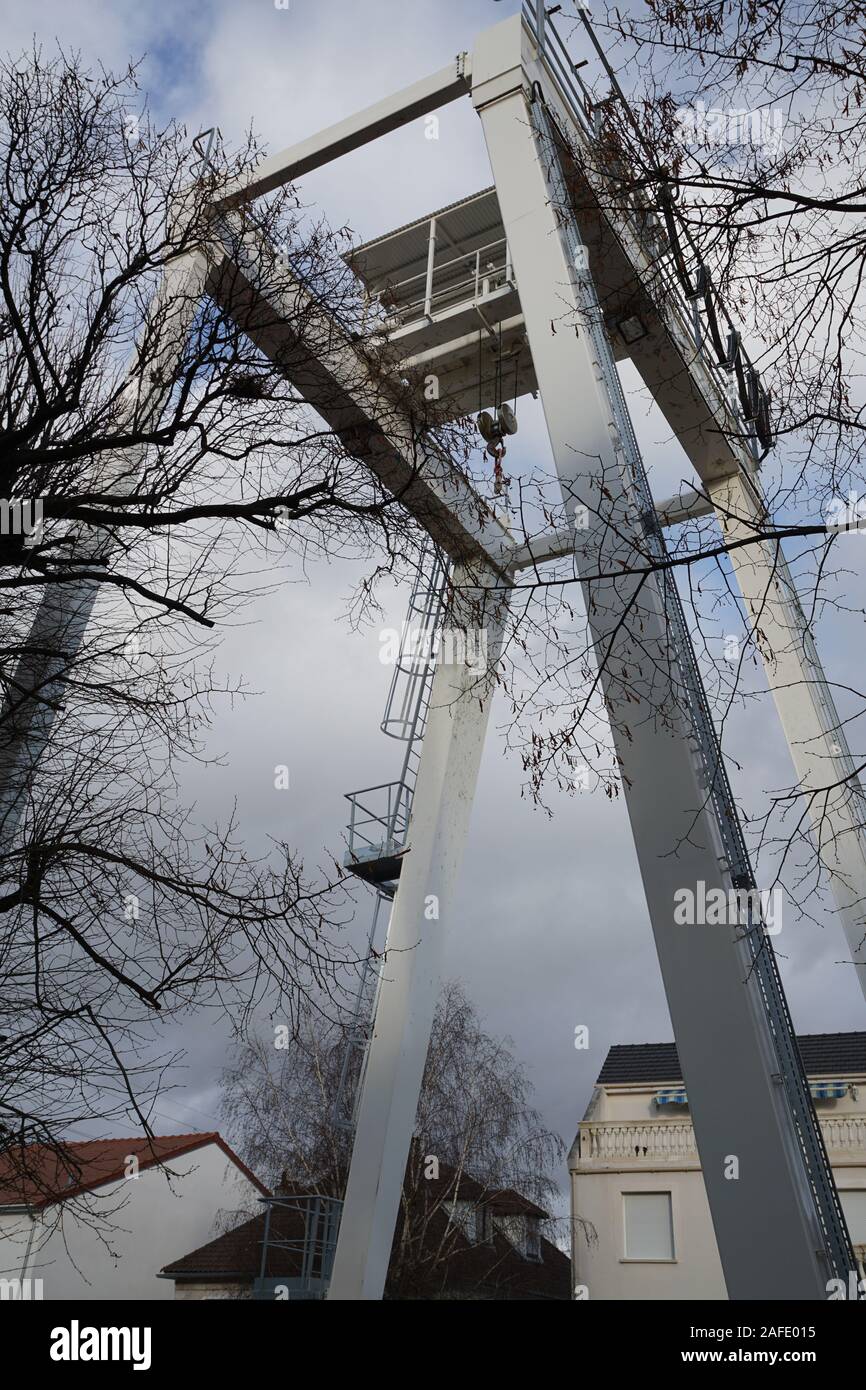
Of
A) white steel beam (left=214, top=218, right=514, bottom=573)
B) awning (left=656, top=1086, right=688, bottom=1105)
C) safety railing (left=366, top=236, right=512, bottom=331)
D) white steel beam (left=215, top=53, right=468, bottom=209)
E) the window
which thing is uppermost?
safety railing (left=366, top=236, right=512, bottom=331)

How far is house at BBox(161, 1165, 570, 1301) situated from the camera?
19859 millimetres

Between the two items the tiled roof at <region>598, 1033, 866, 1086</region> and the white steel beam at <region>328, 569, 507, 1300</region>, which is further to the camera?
the tiled roof at <region>598, 1033, 866, 1086</region>

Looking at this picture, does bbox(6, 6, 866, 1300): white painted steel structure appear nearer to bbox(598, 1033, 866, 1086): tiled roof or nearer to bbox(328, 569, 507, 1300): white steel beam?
bbox(328, 569, 507, 1300): white steel beam

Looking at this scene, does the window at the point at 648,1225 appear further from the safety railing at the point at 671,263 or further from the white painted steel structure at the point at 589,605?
the safety railing at the point at 671,263

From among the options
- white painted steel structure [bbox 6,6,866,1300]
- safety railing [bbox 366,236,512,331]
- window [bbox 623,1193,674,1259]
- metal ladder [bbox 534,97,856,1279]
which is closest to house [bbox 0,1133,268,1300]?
window [bbox 623,1193,674,1259]

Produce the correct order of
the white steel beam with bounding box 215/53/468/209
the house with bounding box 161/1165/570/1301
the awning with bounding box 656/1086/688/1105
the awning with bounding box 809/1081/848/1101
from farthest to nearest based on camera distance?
the awning with bounding box 656/1086/688/1105 < the awning with bounding box 809/1081/848/1101 < the house with bounding box 161/1165/570/1301 < the white steel beam with bounding box 215/53/468/209

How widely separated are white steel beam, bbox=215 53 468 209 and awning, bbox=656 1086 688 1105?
19880 millimetres

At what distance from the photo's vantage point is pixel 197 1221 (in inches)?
1013

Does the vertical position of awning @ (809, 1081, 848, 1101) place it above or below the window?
above

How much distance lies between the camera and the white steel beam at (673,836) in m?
4.77

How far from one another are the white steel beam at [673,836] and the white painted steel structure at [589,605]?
0.01 m

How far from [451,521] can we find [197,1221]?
23.6 meters

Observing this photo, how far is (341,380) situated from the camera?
5418 mm

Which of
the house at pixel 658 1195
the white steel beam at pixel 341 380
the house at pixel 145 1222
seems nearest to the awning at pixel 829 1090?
the house at pixel 658 1195
